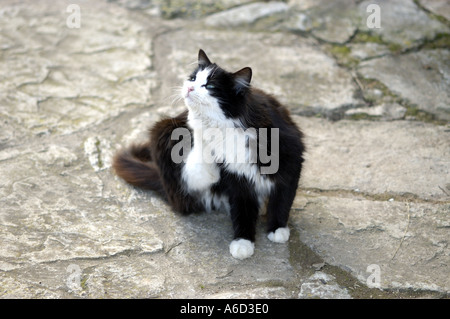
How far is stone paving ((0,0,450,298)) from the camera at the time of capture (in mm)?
2357

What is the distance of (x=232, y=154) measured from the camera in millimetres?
2445

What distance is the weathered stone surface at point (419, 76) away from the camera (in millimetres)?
3629

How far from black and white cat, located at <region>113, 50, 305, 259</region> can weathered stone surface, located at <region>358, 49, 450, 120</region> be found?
4.41 feet

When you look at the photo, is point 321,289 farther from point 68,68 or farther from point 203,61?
point 68,68

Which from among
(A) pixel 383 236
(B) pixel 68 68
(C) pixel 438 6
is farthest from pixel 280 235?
(C) pixel 438 6

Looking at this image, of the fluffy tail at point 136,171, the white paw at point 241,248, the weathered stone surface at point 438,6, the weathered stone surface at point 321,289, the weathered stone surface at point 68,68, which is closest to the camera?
the weathered stone surface at point 321,289

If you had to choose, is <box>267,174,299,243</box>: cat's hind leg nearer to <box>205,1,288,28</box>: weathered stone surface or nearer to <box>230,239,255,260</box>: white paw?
<box>230,239,255,260</box>: white paw

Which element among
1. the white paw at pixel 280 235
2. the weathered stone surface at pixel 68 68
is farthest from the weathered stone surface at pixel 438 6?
the white paw at pixel 280 235

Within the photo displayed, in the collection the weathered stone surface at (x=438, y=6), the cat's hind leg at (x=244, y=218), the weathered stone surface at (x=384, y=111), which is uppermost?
the weathered stone surface at (x=438, y=6)

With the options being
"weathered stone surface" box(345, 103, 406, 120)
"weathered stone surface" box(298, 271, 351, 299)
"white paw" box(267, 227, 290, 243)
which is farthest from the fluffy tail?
"weathered stone surface" box(345, 103, 406, 120)

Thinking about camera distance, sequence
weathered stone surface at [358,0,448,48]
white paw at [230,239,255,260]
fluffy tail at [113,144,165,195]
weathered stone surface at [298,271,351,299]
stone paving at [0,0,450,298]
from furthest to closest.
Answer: weathered stone surface at [358,0,448,48]
fluffy tail at [113,144,165,195]
white paw at [230,239,255,260]
stone paving at [0,0,450,298]
weathered stone surface at [298,271,351,299]

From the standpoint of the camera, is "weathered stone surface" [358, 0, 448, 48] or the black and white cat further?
"weathered stone surface" [358, 0, 448, 48]

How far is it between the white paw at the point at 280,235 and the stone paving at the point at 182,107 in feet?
0.10

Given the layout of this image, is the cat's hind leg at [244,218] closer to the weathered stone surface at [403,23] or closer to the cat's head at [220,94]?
the cat's head at [220,94]
